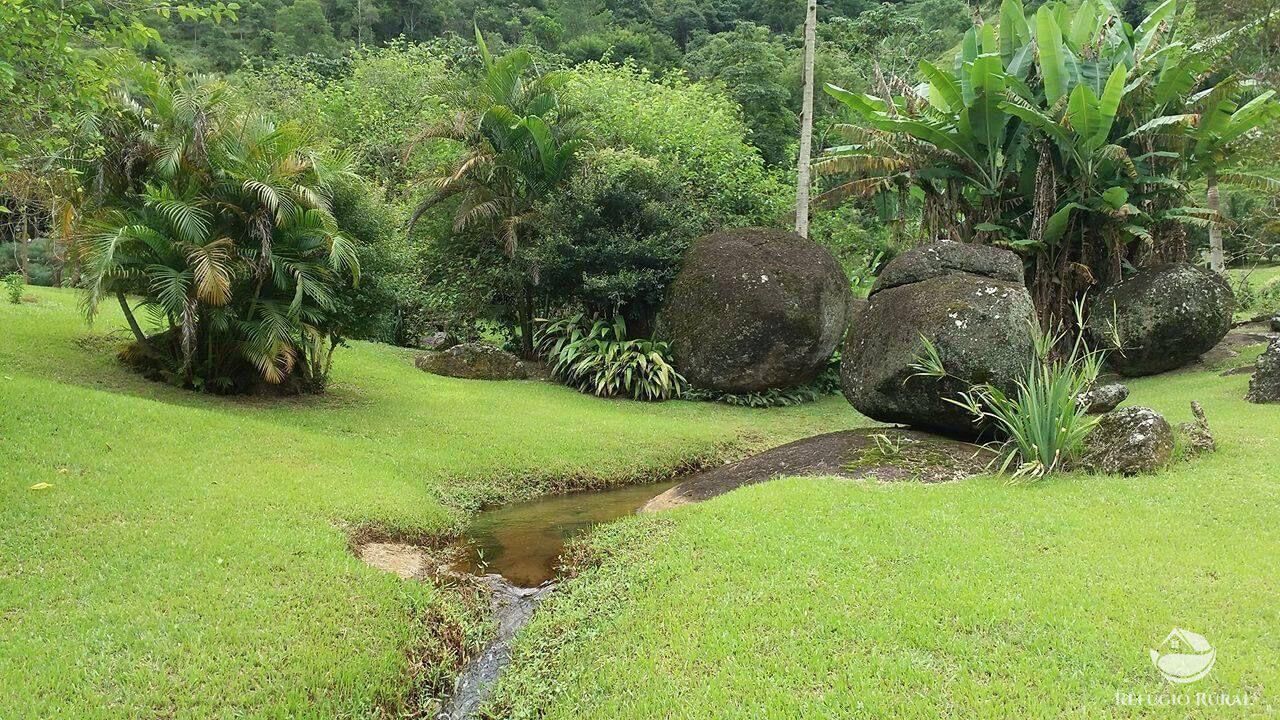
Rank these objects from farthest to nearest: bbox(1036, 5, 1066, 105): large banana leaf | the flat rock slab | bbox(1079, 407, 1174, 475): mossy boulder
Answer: bbox(1036, 5, 1066, 105): large banana leaf, the flat rock slab, bbox(1079, 407, 1174, 475): mossy boulder

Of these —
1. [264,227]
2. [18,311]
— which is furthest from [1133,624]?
[18,311]

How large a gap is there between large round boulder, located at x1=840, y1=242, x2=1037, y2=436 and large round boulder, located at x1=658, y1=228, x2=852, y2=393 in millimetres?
4858

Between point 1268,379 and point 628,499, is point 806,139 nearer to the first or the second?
point 1268,379

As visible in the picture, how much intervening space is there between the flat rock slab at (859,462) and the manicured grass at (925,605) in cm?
99

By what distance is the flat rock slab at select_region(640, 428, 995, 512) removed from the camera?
27.9 ft

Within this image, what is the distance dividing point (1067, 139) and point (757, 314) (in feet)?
22.1

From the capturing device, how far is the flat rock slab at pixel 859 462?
849cm

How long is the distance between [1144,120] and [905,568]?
14891 mm

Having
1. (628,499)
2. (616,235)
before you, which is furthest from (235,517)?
(616,235)

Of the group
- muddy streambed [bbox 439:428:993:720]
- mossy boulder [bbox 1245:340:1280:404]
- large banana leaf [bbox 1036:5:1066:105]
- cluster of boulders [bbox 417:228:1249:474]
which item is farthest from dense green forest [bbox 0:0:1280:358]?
mossy boulder [bbox 1245:340:1280:404]

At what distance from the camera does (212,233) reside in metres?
10.6

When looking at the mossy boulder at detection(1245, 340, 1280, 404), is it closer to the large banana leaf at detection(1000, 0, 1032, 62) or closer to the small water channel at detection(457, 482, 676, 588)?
the large banana leaf at detection(1000, 0, 1032, 62)

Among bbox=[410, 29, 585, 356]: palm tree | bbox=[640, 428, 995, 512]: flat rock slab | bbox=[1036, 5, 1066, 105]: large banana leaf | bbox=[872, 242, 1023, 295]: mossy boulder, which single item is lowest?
bbox=[640, 428, 995, 512]: flat rock slab

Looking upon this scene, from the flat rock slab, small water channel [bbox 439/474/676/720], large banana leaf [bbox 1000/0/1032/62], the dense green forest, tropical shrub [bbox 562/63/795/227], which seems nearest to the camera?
small water channel [bbox 439/474/676/720]
